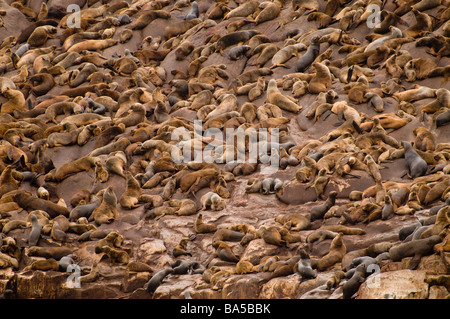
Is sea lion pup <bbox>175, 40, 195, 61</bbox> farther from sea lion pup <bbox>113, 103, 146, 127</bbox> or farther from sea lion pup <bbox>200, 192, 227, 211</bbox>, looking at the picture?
sea lion pup <bbox>200, 192, 227, 211</bbox>

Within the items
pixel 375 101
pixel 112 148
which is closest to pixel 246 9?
pixel 375 101

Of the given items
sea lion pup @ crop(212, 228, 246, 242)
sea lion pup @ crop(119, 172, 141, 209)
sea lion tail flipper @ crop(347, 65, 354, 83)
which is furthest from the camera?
sea lion tail flipper @ crop(347, 65, 354, 83)

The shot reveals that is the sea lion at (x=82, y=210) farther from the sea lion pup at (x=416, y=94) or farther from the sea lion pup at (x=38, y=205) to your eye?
the sea lion pup at (x=416, y=94)

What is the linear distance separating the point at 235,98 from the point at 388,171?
528 cm

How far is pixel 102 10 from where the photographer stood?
23.2 meters

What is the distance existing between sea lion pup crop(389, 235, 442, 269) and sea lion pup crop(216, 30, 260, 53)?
1109 cm

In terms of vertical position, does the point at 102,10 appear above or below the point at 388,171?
above

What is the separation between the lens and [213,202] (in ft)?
39.6

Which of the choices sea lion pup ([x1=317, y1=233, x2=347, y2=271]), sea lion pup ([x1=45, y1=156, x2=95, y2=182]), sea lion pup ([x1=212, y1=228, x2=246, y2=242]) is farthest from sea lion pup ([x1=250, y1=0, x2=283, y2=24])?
sea lion pup ([x1=317, y1=233, x2=347, y2=271])

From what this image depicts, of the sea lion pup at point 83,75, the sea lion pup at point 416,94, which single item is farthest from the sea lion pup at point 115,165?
the sea lion pup at point 416,94

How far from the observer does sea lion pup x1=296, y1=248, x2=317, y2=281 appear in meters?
8.80

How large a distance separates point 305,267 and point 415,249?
4.94ft
